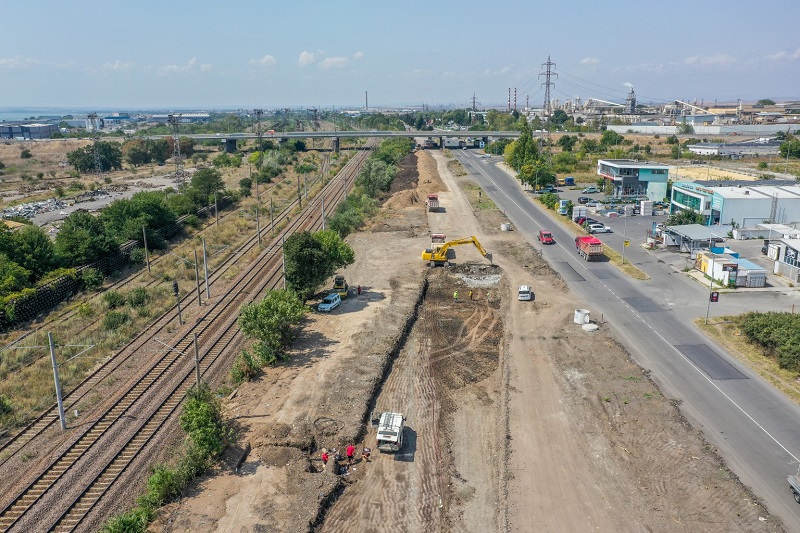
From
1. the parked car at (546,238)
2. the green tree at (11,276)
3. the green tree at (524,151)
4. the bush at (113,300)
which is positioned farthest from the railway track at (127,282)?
the green tree at (524,151)

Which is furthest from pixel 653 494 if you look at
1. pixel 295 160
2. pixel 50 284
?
pixel 295 160

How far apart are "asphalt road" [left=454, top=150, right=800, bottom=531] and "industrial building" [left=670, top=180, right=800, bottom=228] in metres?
11.0

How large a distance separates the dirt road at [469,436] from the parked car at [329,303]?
32.8 inches

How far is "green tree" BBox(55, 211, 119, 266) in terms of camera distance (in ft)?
136

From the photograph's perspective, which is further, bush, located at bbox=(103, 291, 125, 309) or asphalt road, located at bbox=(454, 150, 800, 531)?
bush, located at bbox=(103, 291, 125, 309)

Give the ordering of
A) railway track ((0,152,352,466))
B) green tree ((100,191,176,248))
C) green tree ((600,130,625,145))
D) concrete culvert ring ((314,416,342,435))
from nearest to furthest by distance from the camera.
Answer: railway track ((0,152,352,466)), concrete culvert ring ((314,416,342,435)), green tree ((100,191,176,248)), green tree ((600,130,625,145))

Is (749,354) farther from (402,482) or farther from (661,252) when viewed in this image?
(402,482)

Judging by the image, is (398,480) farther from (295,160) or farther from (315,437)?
(295,160)

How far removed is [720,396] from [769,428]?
266cm

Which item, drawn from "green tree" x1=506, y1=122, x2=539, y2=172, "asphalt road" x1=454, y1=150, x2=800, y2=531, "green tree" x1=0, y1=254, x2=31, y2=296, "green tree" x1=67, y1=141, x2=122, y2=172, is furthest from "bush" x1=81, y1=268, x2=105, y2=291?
"green tree" x1=67, y1=141, x2=122, y2=172

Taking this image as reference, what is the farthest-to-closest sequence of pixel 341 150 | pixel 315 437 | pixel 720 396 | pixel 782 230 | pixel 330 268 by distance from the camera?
pixel 341 150
pixel 782 230
pixel 330 268
pixel 720 396
pixel 315 437

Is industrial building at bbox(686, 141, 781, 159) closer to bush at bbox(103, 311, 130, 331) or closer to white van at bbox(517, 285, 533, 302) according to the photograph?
white van at bbox(517, 285, 533, 302)

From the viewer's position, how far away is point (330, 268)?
36938mm

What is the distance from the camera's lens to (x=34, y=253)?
39.2 metres
